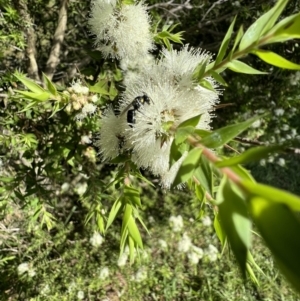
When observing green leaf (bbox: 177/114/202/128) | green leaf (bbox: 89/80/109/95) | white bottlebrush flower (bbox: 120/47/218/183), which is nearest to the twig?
green leaf (bbox: 89/80/109/95)

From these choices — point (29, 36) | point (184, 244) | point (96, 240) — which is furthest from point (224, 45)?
point (184, 244)

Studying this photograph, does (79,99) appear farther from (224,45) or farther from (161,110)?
(224,45)

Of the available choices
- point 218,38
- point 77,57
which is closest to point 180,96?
point 77,57

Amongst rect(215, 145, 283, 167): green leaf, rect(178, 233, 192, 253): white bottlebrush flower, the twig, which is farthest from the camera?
rect(178, 233, 192, 253): white bottlebrush flower

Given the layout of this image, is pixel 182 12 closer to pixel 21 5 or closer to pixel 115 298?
pixel 21 5

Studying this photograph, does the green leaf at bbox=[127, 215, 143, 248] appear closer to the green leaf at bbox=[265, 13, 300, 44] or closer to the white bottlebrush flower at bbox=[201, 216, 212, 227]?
the green leaf at bbox=[265, 13, 300, 44]

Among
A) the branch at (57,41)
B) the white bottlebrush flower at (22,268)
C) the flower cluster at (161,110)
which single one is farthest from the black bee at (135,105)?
the white bottlebrush flower at (22,268)
